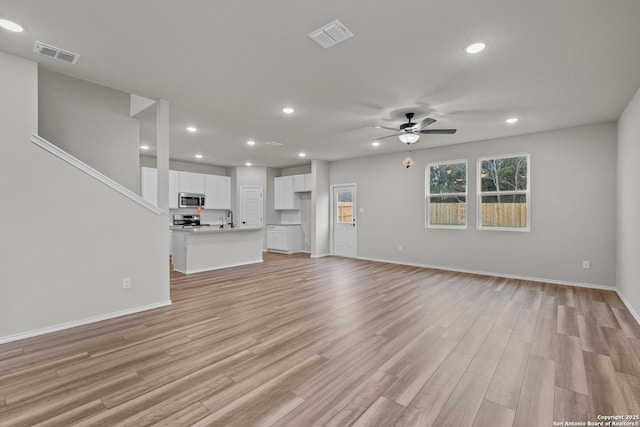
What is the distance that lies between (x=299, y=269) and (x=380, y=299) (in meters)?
2.60

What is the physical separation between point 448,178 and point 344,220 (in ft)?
10.0

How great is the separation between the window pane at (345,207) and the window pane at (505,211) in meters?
3.37

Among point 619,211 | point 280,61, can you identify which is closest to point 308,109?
point 280,61

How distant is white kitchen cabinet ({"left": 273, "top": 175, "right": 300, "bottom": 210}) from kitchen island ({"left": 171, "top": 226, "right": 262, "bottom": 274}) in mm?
2511

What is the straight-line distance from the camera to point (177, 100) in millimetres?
3898

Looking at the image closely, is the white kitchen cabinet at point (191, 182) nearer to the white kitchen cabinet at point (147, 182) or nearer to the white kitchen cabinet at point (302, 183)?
the white kitchen cabinet at point (147, 182)

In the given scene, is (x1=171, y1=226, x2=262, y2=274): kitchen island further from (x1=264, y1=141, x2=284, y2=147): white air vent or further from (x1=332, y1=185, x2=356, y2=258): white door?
(x1=332, y1=185, x2=356, y2=258): white door

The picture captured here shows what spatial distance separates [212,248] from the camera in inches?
243

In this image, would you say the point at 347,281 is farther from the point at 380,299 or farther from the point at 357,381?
the point at 357,381

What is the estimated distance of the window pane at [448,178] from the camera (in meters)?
6.23

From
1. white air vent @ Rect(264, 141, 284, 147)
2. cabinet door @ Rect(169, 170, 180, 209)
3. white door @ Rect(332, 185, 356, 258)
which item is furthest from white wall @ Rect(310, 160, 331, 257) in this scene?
cabinet door @ Rect(169, 170, 180, 209)

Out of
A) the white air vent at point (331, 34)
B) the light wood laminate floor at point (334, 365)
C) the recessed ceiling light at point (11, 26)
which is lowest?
the light wood laminate floor at point (334, 365)

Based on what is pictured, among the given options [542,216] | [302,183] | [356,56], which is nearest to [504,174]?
[542,216]

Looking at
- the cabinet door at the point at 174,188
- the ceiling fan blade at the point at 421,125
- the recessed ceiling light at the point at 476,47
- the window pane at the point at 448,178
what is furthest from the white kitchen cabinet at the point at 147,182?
the recessed ceiling light at the point at 476,47
